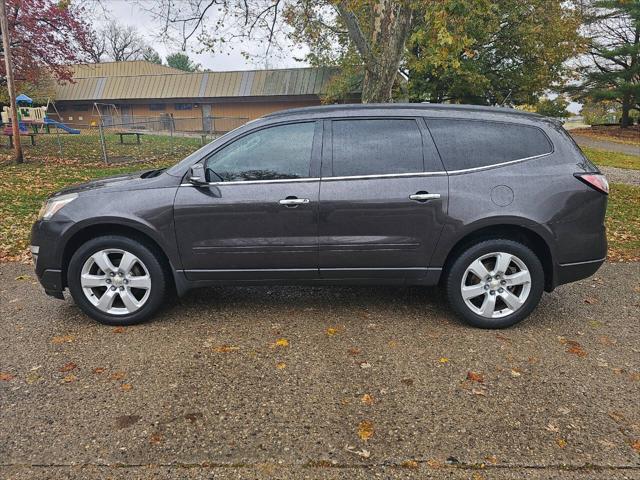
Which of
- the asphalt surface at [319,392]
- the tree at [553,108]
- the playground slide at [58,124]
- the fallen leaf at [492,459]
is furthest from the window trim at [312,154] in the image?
the tree at [553,108]

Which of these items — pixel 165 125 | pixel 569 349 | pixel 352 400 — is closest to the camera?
pixel 352 400

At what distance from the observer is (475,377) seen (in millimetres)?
3242

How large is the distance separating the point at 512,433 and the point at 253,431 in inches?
56.8

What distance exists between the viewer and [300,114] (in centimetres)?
401

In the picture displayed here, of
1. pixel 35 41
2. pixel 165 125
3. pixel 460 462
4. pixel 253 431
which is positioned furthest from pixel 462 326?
pixel 165 125

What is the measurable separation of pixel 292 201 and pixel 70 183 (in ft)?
30.0

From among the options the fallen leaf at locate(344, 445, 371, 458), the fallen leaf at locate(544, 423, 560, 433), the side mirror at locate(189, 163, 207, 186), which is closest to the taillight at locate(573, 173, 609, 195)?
the fallen leaf at locate(544, 423, 560, 433)

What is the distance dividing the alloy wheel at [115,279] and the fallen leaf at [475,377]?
2.58 metres

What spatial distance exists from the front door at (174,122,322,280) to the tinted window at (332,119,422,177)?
189mm

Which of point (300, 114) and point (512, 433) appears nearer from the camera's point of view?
point (512, 433)

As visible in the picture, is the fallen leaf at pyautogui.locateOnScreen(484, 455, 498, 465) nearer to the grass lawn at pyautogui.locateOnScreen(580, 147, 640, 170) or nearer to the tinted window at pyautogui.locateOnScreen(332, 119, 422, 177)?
the tinted window at pyautogui.locateOnScreen(332, 119, 422, 177)

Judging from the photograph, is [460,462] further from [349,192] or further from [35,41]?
[35,41]

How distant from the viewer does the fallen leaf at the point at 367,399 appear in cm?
296

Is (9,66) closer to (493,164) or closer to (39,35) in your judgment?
(39,35)
